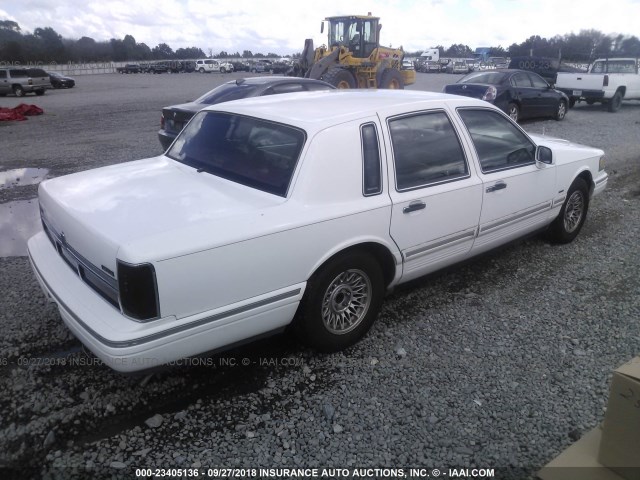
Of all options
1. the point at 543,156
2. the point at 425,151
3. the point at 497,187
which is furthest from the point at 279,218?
the point at 543,156

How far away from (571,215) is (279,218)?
3744 millimetres

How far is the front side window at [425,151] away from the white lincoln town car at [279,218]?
0.04 feet

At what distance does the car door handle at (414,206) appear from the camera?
137 inches

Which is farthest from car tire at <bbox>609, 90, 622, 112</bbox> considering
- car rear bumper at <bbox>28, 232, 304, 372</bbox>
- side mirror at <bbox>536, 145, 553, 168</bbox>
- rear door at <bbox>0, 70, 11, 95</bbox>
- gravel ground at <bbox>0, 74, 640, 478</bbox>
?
rear door at <bbox>0, 70, 11, 95</bbox>

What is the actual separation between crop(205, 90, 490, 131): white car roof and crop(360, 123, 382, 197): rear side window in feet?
0.42

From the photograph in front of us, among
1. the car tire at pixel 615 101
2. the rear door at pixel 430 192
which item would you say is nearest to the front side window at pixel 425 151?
the rear door at pixel 430 192

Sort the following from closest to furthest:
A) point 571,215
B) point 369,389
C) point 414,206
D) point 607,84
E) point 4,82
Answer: point 369,389, point 414,206, point 571,215, point 607,84, point 4,82

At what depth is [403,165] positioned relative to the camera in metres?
3.54

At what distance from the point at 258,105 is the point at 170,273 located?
185cm

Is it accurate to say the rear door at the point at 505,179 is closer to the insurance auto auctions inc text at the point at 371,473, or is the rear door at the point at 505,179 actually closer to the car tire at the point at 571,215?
the car tire at the point at 571,215

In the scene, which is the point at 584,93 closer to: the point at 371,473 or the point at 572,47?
the point at 371,473

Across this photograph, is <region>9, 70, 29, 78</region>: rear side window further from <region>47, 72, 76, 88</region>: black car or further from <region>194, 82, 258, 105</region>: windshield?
<region>194, 82, 258, 105</region>: windshield

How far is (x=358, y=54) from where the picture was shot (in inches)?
720

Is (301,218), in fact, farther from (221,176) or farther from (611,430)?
(611,430)
